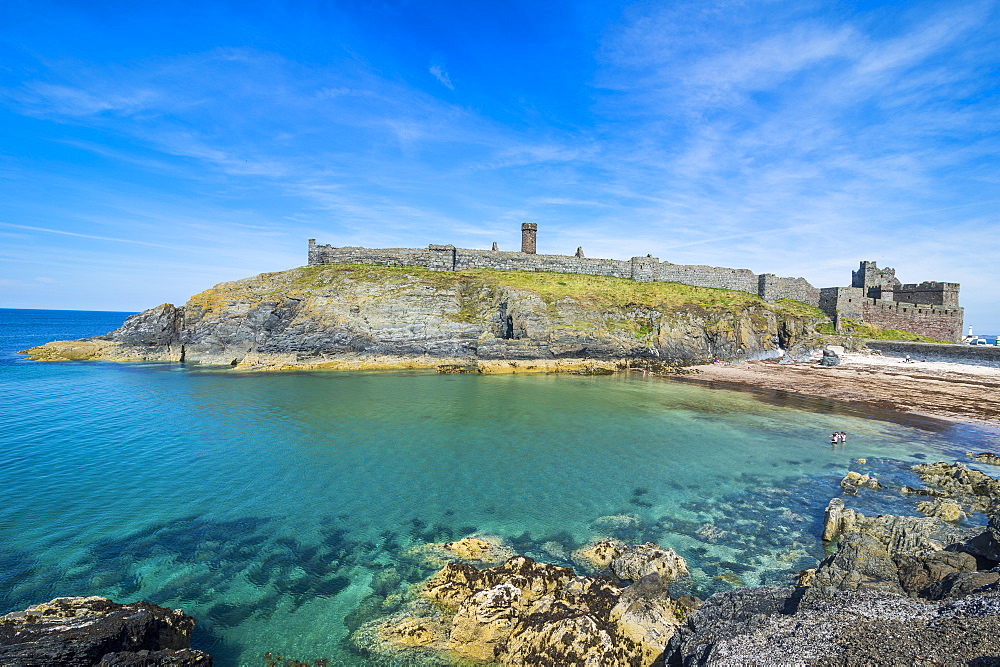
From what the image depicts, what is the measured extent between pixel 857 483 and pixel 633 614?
Answer: 1449 centimetres

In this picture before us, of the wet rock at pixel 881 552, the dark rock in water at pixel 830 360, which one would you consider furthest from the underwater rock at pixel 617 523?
the dark rock in water at pixel 830 360

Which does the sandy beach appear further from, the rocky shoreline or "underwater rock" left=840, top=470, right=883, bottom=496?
the rocky shoreline

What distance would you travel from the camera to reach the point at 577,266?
65938 mm

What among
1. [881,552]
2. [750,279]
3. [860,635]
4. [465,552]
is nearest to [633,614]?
[860,635]

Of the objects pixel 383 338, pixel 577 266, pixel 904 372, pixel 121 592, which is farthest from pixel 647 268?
pixel 121 592

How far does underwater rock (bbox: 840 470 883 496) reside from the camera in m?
16.4

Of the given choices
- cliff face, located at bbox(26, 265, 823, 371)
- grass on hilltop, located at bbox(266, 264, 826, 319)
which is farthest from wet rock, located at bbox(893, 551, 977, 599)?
grass on hilltop, located at bbox(266, 264, 826, 319)

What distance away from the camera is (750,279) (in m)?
67.3

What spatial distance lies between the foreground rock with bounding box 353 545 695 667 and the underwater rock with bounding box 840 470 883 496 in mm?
11502

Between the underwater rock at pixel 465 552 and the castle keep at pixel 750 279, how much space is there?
5184 cm

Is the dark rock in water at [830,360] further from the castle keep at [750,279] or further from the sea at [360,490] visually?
the sea at [360,490]

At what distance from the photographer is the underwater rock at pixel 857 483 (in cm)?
1638

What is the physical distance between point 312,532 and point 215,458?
9.08 metres

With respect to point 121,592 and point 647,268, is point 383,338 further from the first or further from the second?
point 647,268
